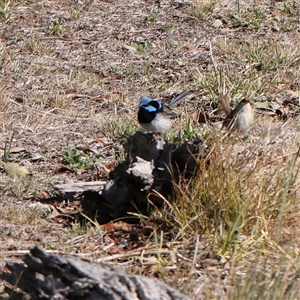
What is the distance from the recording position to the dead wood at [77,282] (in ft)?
11.3

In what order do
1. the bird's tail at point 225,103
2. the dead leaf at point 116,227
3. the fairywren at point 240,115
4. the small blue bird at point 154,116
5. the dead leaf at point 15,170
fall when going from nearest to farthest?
1. the dead leaf at point 116,227
2. the dead leaf at point 15,170
3. the fairywren at point 240,115
4. the small blue bird at point 154,116
5. the bird's tail at point 225,103

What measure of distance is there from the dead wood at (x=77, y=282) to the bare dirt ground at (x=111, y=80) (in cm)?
80

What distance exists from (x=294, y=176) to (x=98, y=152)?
213 cm

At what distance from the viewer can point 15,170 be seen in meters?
6.08

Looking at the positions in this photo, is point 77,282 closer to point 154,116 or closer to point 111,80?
point 154,116

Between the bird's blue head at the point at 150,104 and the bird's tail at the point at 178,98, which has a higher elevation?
the bird's blue head at the point at 150,104

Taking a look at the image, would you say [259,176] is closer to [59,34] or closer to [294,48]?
[294,48]

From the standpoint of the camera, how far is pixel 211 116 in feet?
24.7

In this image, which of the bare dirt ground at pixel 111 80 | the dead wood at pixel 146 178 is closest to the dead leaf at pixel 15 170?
the bare dirt ground at pixel 111 80

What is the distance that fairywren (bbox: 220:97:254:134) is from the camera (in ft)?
21.1

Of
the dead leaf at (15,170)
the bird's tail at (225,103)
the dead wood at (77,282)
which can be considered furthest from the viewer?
the bird's tail at (225,103)

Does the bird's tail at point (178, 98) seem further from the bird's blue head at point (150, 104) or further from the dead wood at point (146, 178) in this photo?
the dead wood at point (146, 178)

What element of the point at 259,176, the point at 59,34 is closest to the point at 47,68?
the point at 59,34

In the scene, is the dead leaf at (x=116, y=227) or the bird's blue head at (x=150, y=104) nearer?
the dead leaf at (x=116, y=227)
